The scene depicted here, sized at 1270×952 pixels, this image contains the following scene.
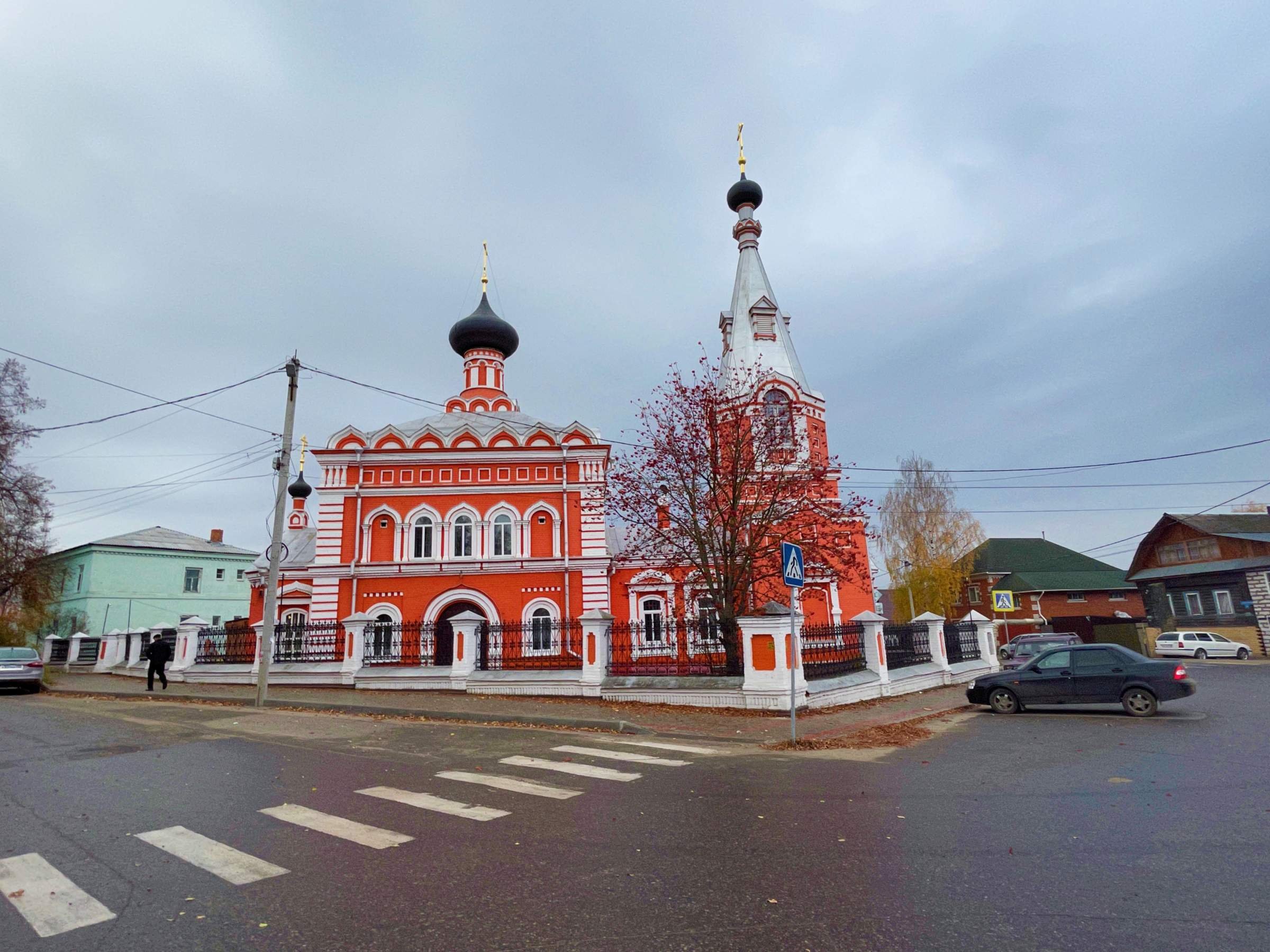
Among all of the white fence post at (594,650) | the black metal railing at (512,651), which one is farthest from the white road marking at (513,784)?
the black metal railing at (512,651)

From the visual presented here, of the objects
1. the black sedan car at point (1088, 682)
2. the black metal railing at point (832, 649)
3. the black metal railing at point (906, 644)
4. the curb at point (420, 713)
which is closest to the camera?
the curb at point (420, 713)

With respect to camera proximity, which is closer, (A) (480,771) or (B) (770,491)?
(A) (480,771)

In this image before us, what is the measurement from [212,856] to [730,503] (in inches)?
475

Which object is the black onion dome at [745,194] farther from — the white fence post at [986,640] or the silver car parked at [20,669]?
the silver car parked at [20,669]

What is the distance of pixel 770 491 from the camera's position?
620 inches

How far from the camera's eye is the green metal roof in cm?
4425

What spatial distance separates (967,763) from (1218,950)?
5.36 metres

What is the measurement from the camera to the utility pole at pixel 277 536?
1514cm

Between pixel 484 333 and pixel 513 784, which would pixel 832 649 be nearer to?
pixel 513 784

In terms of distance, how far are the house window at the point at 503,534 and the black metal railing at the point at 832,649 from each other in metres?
13.2

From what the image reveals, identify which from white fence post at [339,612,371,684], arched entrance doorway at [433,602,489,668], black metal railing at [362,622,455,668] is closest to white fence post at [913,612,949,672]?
black metal railing at [362,622,455,668]

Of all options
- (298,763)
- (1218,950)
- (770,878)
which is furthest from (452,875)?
(298,763)

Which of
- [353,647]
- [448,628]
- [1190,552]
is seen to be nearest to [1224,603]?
[1190,552]

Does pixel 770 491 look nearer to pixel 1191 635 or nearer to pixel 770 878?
pixel 770 878
